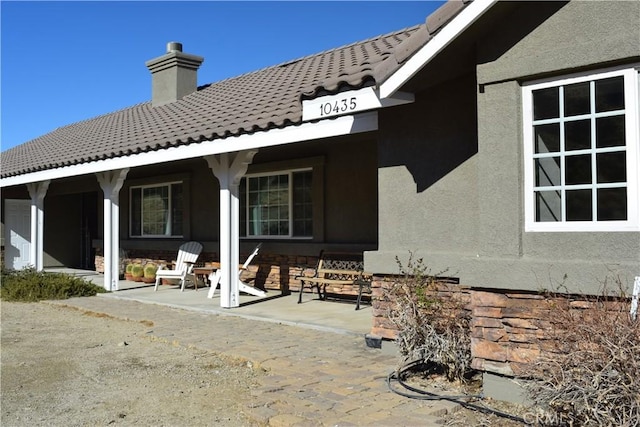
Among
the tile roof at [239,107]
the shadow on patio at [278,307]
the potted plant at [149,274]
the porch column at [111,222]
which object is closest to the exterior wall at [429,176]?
the tile roof at [239,107]

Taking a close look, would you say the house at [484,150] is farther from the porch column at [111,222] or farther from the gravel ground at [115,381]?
the porch column at [111,222]

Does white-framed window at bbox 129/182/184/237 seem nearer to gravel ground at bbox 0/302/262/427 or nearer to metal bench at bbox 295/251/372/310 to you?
metal bench at bbox 295/251/372/310

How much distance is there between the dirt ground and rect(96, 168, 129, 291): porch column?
4149 mm

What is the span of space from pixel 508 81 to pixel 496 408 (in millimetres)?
2609

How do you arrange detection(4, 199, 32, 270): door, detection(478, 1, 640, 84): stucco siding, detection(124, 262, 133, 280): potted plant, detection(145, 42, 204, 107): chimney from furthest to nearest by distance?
detection(4, 199, 32, 270): door
detection(145, 42, 204, 107): chimney
detection(124, 262, 133, 280): potted plant
detection(478, 1, 640, 84): stucco siding

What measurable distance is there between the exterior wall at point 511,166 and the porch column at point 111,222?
26.5ft

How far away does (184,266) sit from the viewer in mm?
12672

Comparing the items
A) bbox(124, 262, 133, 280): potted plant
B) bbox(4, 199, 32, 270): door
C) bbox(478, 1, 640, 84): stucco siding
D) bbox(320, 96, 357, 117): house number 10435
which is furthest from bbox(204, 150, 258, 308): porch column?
bbox(4, 199, 32, 270): door

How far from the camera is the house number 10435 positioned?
636cm

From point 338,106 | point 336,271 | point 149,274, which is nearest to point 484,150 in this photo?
point 338,106

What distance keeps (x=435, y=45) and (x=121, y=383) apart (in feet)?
13.6

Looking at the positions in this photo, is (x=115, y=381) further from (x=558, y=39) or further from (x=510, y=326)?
(x=558, y=39)

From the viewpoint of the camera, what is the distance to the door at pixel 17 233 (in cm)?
1744

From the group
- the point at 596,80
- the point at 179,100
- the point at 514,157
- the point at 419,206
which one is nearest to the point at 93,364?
the point at 419,206
